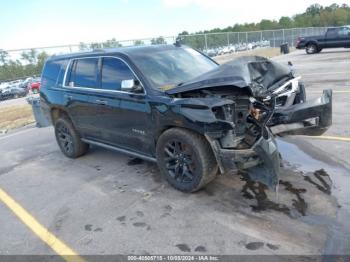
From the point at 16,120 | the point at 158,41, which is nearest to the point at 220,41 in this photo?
the point at 158,41

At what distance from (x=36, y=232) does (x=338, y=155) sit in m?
4.32

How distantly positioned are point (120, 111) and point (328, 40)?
25.4 meters

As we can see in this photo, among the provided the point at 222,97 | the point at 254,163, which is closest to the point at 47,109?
the point at 222,97

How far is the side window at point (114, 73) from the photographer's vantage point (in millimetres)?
5421

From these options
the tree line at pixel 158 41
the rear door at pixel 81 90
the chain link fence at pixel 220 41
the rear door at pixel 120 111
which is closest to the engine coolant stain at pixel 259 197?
the rear door at pixel 120 111

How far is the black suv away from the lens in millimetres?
4371

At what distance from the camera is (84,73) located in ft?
20.6

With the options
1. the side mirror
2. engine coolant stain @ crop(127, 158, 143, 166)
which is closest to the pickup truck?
engine coolant stain @ crop(127, 158, 143, 166)

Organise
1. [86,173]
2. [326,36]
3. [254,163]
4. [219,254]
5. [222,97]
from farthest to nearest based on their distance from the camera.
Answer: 1. [326,36]
2. [86,173]
3. [222,97]
4. [254,163]
5. [219,254]

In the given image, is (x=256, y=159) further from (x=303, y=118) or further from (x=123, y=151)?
(x=123, y=151)

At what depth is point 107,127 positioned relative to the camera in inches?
235

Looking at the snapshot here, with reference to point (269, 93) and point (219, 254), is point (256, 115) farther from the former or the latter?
point (219, 254)

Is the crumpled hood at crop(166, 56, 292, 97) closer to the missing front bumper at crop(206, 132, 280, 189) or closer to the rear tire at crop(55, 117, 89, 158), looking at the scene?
the missing front bumper at crop(206, 132, 280, 189)

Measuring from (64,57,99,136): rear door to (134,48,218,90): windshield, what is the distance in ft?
3.20
